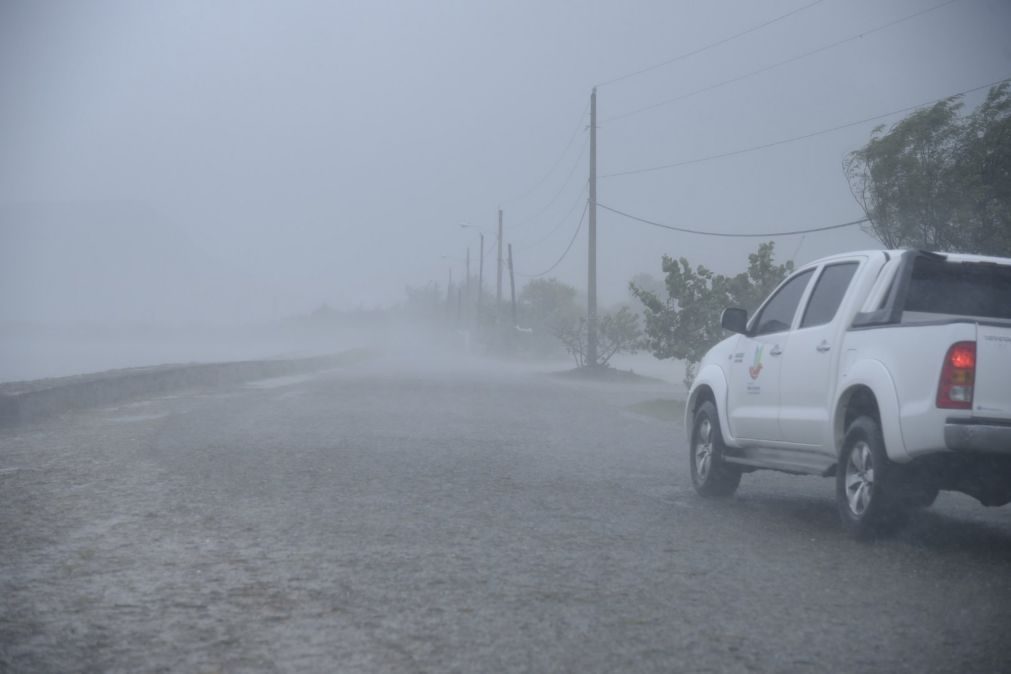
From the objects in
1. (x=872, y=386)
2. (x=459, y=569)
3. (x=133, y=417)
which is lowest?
(x=459, y=569)

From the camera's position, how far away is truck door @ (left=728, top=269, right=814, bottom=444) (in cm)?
893

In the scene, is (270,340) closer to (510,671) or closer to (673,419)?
(673,419)

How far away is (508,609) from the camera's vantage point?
555 centimetres

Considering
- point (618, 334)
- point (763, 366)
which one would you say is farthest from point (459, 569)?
point (618, 334)

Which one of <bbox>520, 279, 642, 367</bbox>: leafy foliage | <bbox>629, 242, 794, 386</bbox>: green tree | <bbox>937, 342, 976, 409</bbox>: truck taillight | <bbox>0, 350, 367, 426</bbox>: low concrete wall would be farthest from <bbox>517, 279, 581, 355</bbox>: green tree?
<bbox>937, 342, 976, 409</bbox>: truck taillight

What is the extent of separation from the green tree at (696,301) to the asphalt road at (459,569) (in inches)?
473

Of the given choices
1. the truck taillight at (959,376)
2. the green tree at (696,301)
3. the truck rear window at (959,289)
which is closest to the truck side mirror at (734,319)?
the truck rear window at (959,289)

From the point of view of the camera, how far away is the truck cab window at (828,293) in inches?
333

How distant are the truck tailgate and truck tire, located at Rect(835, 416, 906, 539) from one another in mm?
781

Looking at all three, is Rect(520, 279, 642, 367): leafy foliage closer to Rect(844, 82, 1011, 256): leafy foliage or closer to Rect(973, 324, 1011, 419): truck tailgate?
Rect(844, 82, 1011, 256): leafy foliage

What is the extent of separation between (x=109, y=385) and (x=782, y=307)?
14483 mm

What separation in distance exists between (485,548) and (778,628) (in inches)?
90.3

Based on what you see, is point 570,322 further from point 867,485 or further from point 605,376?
point 867,485

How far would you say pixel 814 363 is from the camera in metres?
8.30
